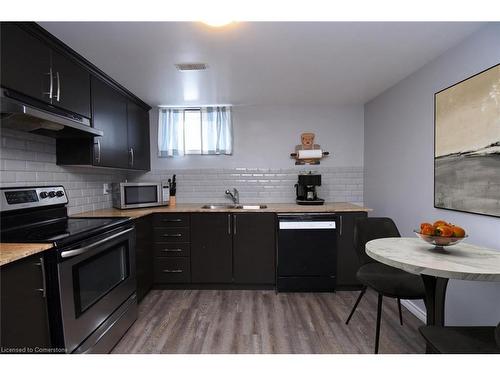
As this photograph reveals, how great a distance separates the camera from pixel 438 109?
2027mm

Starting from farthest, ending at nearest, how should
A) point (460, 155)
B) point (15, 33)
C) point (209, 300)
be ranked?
point (209, 300) → point (460, 155) → point (15, 33)

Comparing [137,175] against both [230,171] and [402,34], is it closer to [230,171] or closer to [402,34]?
[230,171]

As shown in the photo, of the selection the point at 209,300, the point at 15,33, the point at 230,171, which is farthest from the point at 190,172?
the point at 15,33

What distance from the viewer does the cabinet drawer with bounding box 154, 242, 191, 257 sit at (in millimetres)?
2854

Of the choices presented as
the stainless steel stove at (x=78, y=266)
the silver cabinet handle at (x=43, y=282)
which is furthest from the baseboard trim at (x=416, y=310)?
the silver cabinet handle at (x=43, y=282)

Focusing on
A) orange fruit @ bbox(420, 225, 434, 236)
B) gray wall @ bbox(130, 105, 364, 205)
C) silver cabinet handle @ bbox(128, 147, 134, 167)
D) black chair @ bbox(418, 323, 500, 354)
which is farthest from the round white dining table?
silver cabinet handle @ bbox(128, 147, 134, 167)

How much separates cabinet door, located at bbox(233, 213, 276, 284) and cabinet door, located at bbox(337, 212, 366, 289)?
2.35 ft

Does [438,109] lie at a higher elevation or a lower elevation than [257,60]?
lower

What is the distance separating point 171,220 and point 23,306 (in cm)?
166

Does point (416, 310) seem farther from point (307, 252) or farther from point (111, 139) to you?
point (111, 139)

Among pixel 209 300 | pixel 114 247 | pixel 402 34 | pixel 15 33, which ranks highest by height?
pixel 402 34

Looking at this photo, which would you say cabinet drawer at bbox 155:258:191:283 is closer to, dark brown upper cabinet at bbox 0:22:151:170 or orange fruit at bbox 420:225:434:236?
dark brown upper cabinet at bbox 0:22:151:170

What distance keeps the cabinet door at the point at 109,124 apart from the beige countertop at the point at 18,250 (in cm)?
112

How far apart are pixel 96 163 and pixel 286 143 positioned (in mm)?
2223
